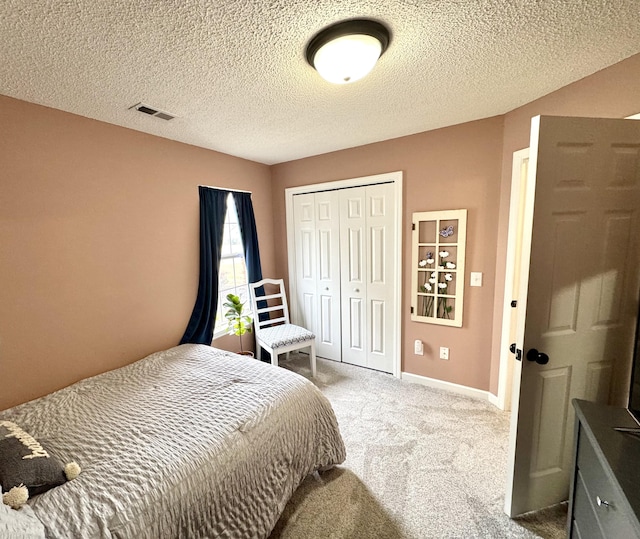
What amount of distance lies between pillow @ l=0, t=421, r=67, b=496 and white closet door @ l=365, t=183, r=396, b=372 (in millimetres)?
2561

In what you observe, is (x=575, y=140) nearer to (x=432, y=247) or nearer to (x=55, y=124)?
(x=432, y=247)

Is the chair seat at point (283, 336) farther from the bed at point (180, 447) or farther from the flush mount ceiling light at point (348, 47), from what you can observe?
the flush mount ceiling light at point (348, 47)

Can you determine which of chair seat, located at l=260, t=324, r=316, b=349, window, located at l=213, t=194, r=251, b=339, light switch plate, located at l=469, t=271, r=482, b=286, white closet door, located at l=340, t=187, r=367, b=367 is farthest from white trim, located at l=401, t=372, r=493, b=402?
window, located at l=213, t=194, r=251, b=339

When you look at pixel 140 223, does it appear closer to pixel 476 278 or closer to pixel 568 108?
pixel 476 278

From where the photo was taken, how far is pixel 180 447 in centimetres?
127

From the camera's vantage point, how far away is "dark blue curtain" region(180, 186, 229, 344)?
8.95ft

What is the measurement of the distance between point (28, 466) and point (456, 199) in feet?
10.1

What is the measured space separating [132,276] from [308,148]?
2063 mm

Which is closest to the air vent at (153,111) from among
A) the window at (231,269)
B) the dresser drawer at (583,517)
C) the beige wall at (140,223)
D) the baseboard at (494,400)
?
the beige wall at (140,223)

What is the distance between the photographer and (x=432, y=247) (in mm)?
2654

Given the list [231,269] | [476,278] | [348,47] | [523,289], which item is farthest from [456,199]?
[231,269]

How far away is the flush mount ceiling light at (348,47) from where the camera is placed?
1.21 metres

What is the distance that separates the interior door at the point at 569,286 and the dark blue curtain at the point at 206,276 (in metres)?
2.54

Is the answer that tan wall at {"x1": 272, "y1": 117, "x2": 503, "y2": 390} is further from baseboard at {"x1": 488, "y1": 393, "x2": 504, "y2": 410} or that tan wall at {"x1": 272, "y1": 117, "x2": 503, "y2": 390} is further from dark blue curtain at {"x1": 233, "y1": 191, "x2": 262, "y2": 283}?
dark blue curtain at {"x1": 233, "y1": 191, "x2": 262, "y2": 283}
